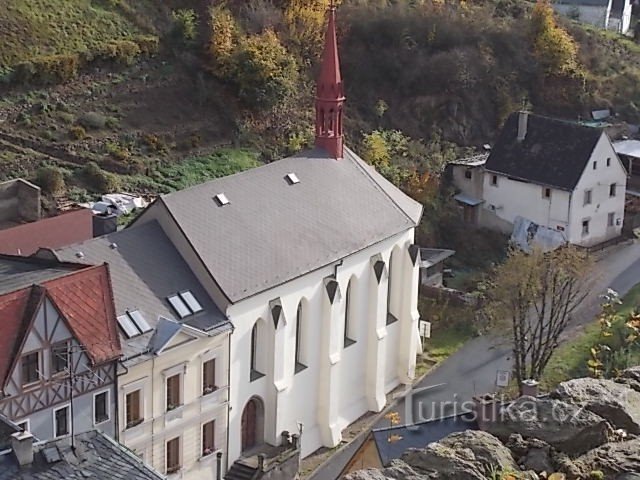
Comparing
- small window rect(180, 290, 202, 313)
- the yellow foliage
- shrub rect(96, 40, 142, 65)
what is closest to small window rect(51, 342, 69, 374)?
small window rect(180, 290, 202, 313)

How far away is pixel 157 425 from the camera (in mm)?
29969

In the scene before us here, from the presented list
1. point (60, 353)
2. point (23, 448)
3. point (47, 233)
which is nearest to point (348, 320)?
point (47, 233)

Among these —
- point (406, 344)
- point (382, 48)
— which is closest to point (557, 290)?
point (406, 344)

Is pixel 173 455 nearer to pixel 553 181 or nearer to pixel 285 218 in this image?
pixel 285 218

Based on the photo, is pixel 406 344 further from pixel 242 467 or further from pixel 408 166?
pixel 408 166

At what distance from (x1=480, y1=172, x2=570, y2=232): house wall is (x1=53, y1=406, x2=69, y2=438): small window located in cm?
3348

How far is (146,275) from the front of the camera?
30953 mm

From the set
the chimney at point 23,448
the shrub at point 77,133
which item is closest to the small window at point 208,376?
the chimney at point 23,448

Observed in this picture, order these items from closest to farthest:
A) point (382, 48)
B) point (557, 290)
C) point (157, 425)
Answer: point (157, 425) < point (557, 290) < point (382, 48)

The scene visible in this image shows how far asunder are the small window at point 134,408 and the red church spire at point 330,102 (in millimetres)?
14337

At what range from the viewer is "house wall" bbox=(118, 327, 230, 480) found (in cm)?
2908

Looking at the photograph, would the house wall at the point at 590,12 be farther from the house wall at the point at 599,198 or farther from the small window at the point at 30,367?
the small window at the point at 30,367

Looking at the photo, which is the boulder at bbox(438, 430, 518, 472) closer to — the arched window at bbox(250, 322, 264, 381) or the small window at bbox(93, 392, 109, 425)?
the small window at bbox(93, 392, 109, 425)

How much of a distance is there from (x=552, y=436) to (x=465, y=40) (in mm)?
61503
